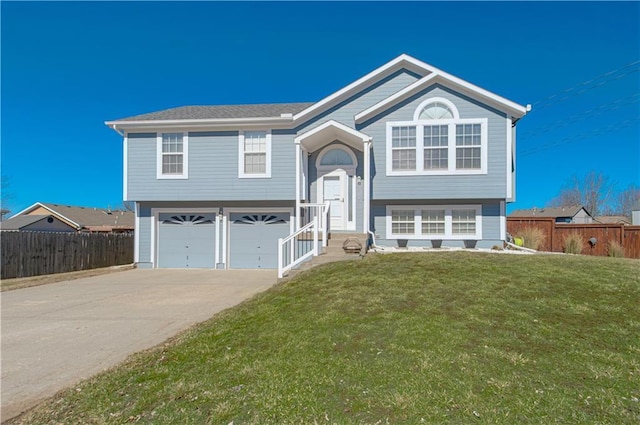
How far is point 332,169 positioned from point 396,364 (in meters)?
10.3

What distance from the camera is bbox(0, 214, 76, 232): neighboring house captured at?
3393cm

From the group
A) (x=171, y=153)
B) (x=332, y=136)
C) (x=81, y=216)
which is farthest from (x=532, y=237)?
(x=81, y=216)

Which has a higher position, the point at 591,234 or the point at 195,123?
the point at 195,123

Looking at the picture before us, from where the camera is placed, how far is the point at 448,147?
12.4 metres

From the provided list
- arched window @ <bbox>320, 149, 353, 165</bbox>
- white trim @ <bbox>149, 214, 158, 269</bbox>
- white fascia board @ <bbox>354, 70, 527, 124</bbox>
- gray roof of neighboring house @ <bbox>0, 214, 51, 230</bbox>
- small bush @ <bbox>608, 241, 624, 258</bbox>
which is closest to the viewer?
white fascia board @ <bbox>354, 70, 527, 124</bbox>

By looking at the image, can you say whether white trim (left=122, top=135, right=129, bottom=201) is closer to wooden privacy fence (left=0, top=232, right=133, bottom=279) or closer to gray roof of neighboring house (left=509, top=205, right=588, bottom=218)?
wooden privacy fence (left=0, top=232, right=133, bottom=279)

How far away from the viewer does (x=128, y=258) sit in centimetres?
1778

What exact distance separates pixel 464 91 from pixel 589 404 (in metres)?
11.1

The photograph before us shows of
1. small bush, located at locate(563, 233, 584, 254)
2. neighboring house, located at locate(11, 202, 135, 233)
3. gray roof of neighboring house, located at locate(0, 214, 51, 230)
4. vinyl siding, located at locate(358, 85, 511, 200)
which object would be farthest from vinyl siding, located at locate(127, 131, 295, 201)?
gray roof of neighboring house, located at locate(0, 214, 51, 230)

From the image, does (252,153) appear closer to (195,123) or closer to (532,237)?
(195,123)

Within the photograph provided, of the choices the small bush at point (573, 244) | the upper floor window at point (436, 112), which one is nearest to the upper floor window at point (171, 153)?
the upper floor window at point (436, 112)

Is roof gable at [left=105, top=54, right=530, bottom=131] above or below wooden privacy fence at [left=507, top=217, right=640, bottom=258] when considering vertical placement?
above

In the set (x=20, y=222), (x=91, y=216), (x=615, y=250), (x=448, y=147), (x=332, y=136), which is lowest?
(x=615, y=250)

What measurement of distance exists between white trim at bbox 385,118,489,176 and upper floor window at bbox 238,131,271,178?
14.9ft
